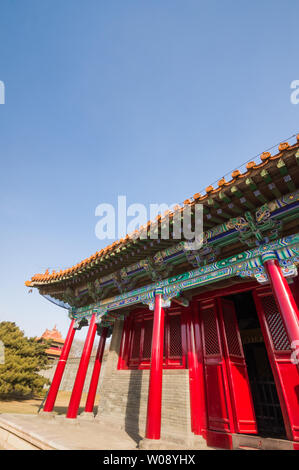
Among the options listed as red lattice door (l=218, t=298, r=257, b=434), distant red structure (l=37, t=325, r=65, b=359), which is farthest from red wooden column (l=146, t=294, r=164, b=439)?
distant red structure (l=37, t=325, r=65, b=359)

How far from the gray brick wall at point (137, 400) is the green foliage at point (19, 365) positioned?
32.8ft

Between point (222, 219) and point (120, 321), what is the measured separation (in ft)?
18.6

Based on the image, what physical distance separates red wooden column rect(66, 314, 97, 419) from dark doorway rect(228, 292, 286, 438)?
4.42 meters

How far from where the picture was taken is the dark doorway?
629 centimetres

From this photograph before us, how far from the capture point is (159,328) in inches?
205

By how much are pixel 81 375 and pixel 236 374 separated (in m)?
4.33

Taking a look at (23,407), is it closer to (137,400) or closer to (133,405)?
(133,405)

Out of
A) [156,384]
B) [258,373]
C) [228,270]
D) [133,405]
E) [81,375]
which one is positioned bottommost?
[133,405]

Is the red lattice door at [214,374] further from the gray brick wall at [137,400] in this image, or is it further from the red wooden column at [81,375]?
the red wooden column at [81,375]

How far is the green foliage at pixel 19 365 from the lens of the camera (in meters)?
13.9

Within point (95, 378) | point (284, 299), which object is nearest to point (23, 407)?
point (95, 378)

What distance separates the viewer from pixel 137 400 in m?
6.27

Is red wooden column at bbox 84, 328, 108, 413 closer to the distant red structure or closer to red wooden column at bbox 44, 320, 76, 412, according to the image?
red wooden column at bbox 44, 320, 76, 412
